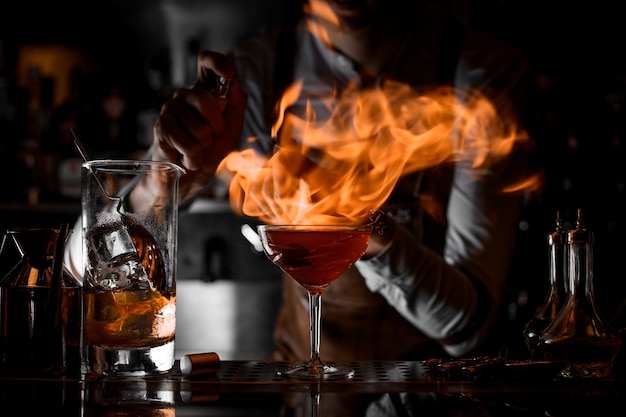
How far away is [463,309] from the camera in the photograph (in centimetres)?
196

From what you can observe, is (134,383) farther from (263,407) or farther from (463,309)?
(463,309)

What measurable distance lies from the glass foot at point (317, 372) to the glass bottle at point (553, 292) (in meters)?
0.26

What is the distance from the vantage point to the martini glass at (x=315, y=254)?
1111 millimetres

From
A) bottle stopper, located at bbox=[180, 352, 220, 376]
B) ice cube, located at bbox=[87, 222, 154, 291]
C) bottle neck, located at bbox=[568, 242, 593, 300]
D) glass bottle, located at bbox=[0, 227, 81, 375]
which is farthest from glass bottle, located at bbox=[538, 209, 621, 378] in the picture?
glass bottle, located at bbox=[0, 227, 81, 375]

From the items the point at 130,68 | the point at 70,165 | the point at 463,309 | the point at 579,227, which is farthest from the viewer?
the point at 130,68

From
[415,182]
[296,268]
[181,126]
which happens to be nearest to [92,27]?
[415,182]

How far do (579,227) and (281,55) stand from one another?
132 centimetres

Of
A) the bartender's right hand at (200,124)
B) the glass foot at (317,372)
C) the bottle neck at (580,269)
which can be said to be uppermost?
the bartender's right hand at (200,124)

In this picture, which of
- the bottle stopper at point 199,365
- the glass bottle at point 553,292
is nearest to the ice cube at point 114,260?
the bottle stopper at point 199,365

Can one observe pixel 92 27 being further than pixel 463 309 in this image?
Yes

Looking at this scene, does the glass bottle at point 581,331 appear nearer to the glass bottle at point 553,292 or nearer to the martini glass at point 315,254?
the glass bottle at point 553,292

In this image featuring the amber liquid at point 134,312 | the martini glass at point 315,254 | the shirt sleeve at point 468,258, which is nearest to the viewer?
the amber liquid at point 134,312

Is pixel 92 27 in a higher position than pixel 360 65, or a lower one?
higher

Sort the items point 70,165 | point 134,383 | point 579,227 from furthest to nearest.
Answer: point 70,165, point 579,227, point 134,383
